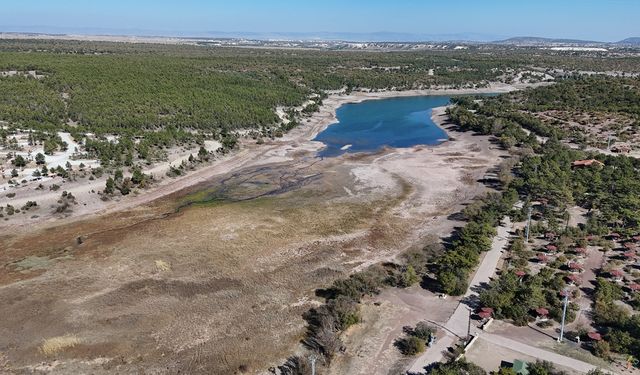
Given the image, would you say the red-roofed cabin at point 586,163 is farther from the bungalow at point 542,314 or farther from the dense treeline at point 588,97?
the dense treeline at point 588,97

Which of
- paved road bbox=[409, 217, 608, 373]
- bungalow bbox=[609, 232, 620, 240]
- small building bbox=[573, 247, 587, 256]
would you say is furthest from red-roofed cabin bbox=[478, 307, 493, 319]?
bungalow bbox=[609, 232, 620, 240]

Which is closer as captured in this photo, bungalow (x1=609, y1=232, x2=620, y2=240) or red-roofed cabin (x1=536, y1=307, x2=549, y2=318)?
red-roofed cabin (x1=536, y1=307, x2=549, y2=318)

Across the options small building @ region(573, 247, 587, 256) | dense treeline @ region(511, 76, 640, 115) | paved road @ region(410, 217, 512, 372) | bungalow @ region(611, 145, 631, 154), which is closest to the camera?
paved road @ region(410, 217, 512, 372)

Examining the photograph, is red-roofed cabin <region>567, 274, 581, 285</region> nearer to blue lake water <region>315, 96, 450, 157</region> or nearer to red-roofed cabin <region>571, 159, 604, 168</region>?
red-roofed cabin <region>571, 159, 604, 168</region>

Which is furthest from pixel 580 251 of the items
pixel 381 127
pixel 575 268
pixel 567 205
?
pixel 381 127

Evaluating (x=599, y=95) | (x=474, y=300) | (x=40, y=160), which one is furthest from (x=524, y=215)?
(x=599, y=95)

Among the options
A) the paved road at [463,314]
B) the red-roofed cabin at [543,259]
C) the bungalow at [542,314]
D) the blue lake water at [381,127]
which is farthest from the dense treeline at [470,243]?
the blue lake water at [381,127]

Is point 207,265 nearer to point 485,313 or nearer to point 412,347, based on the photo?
point 412,347
